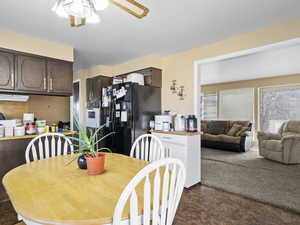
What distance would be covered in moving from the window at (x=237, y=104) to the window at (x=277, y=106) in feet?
1.08

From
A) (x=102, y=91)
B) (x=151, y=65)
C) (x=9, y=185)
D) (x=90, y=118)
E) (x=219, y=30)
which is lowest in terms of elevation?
(x=9, y=185)

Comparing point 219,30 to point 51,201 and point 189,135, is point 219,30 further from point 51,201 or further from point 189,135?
point 51,201

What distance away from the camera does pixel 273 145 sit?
12.9 ft

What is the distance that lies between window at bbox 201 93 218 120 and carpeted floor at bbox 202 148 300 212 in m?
2.90

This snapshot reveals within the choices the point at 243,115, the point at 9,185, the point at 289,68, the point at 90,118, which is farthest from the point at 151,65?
the point at 243,115

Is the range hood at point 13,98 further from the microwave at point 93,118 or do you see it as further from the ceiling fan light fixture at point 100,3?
the ceiling fan light fixture at point 100,3

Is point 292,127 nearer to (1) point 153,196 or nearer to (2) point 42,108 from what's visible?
(1) point 153,196

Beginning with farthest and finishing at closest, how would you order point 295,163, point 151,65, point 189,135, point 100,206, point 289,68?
1. point 289,68
2. point 295,163
3. point 151,65
4. point 189,135
5. point 100,206

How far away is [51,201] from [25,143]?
Result: 1975 mm

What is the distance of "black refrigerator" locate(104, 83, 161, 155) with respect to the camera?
121 inches

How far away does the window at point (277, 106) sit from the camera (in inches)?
202

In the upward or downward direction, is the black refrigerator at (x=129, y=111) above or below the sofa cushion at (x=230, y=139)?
above

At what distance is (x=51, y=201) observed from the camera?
0.86 meters

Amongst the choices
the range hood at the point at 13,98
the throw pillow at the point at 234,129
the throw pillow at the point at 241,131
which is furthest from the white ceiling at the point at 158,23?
the throw pillow at the point at 234,129
